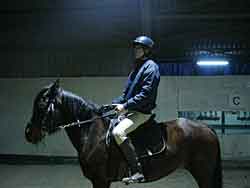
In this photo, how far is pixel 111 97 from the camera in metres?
7.18

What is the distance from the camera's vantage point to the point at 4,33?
305 inches

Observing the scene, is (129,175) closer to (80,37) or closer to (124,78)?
(124,78)

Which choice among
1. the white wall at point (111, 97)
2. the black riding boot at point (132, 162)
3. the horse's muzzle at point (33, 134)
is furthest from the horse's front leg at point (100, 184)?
the white wall at point (111, 97)

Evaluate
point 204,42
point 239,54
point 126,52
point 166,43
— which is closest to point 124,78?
point 126,52

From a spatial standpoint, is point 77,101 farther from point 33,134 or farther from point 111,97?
point 111,97

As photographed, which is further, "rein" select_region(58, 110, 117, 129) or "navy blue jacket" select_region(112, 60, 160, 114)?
"rein" select_region(58, 110, 117, 129)

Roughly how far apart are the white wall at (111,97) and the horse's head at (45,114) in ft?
12.7

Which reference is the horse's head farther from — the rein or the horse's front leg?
the horse's front leg

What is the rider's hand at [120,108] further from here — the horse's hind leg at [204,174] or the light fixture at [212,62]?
the light fixture at [212,62]

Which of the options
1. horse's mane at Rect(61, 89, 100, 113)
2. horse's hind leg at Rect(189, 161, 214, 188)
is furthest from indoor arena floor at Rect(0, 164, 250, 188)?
horse's mane at Rect(61, 89, 100, 113)

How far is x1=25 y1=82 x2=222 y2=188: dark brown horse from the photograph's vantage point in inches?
129

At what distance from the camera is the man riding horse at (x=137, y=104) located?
3211mm

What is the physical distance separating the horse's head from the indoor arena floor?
238 centimetres

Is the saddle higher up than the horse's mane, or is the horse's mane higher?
the horse's mane
